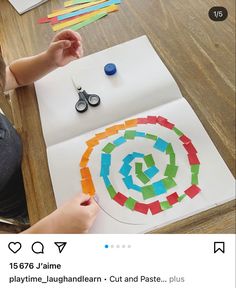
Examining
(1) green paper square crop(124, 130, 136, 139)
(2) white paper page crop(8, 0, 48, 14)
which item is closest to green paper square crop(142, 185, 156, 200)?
(1) green paper square crop(124, 130, 136, 139)

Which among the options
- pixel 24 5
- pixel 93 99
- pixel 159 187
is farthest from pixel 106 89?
pixel 24 5

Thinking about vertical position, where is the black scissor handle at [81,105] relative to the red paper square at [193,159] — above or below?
above

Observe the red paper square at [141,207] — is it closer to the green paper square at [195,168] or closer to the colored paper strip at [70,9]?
the green paper square at [195,168]

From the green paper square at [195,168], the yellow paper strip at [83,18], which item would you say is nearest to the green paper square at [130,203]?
the green paper square at [195,168]

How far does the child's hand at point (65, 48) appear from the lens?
78cm

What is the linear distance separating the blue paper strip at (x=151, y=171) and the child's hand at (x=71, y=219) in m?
0.09

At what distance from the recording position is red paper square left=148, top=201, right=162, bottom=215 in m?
0.56

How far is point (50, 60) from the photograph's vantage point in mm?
787
